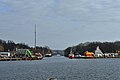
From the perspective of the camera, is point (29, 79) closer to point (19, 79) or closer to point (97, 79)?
point (19, 79)

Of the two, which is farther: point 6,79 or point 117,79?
point 6,79

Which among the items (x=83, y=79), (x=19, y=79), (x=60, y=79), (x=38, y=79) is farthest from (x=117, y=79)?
(x=19, y=79)

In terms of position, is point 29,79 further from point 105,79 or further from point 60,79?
point 105,79

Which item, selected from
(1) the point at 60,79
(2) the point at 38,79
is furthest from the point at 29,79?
(1) the point at 60,79

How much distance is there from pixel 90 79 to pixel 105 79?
2.55m

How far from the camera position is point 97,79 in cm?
5822

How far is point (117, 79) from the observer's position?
57.7m

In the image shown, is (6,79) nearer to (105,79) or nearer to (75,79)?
(75,79)

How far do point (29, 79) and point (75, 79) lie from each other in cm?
813

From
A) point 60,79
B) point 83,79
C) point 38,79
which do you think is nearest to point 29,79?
point 38,79

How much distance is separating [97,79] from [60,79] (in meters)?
6.32

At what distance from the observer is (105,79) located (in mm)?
58156

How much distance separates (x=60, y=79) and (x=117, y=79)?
9678 millimetres

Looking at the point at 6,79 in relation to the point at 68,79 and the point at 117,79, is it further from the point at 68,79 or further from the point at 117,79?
the point at 117,79
